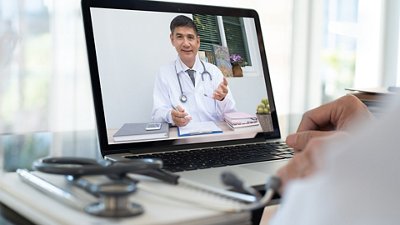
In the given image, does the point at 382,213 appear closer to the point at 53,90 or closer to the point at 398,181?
the point at 398,181

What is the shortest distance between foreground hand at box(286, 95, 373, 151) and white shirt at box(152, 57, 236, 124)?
225 millimetres

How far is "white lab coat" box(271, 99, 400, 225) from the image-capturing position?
47 cm

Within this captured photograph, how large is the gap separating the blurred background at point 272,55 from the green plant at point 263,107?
1018 mm

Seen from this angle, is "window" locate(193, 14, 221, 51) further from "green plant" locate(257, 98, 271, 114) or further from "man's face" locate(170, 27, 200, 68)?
"green plant" locate(257, 98, 271, 114)

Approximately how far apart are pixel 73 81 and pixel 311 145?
1669 mm

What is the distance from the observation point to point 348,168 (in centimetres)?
47

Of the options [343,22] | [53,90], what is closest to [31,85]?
[53,90]

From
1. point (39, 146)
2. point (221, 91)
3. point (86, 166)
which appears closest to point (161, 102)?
point (221, 91)

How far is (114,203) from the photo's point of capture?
0.61m

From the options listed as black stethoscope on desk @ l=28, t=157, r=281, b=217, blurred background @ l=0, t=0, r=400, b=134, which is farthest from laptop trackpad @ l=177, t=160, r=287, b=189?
blurred background @ l=0, t=0, r=400, b=134

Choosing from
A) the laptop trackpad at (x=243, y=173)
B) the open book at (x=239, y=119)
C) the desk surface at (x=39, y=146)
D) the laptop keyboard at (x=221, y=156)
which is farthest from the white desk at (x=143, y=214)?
the desk surface at (x=39, y=146)

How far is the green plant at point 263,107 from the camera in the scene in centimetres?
130

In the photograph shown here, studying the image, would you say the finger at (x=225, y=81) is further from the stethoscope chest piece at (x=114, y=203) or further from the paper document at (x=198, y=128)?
the stethoscope chest piece at (x=114, y=203)

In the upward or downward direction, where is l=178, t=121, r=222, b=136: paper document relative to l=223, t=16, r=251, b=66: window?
downward
